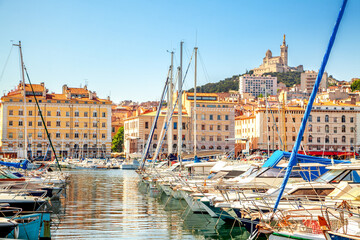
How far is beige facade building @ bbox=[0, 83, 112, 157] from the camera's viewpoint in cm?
9000

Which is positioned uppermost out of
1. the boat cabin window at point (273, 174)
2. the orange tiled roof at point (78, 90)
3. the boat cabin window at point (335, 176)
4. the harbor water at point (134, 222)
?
the orange tiled roof at point (78, 90)

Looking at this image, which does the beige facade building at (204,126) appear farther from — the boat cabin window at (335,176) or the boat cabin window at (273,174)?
the boat cabin window at (335,176)

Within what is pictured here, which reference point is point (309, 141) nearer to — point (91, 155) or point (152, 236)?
point (91, 155)

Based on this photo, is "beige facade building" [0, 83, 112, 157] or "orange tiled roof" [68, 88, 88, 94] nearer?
"beige facade building" [0, 83, 112, 157]

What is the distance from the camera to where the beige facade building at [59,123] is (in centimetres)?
9000

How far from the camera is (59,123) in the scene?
3647 inches

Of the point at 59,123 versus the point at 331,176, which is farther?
the point at 59,123

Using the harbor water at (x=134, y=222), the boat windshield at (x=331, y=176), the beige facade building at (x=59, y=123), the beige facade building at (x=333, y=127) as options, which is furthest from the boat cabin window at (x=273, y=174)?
the beige facade building at (x=333, y=127)

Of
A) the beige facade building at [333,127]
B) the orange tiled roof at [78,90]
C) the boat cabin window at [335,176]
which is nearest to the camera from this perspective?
the boat cabin window at [335,176]

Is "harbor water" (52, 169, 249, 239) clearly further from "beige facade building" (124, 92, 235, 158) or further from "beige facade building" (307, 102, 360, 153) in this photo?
"beige facade building" (307, 102, 360, 153)

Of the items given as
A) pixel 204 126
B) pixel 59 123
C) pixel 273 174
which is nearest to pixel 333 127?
pixel 204 126

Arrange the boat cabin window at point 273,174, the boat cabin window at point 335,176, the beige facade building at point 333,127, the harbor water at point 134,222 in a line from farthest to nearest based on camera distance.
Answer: the beige facade building at point 333,127, the boat cabin window at point 273,174, the boat cabin window at point 335,176, the harbor water at point 134,222

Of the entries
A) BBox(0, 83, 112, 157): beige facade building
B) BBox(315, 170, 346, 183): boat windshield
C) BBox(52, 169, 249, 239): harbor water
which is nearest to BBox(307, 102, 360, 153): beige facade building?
BBox(0, 83, 112, 157): beige facade building

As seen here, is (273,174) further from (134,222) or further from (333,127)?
(333,127)
